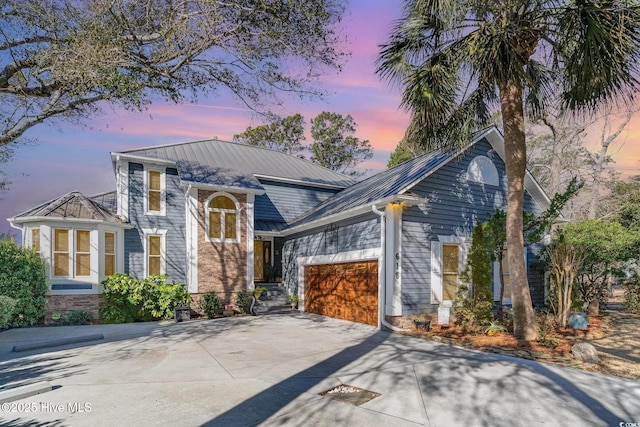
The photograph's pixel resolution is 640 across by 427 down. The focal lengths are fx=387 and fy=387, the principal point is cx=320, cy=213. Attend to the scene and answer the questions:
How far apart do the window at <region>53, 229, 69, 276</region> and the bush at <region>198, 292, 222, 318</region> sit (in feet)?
14.8

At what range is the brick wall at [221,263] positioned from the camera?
1427 cm

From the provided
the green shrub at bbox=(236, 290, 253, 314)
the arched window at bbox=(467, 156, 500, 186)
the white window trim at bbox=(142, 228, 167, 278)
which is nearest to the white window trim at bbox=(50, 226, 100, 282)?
the white window trim at bbox=(142, 228, 167, 278)

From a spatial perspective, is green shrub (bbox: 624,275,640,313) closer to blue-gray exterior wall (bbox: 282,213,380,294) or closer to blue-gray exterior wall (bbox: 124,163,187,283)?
blue-gray exterior wall (bbox: 282,213,380,294)

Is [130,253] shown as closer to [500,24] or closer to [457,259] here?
[457,259]

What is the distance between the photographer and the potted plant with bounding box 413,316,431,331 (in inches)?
416

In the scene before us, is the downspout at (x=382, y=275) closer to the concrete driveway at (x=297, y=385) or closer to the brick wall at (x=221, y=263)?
the concrete driveway at (x=297, y=385)

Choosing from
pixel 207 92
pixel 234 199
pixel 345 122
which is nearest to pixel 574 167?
pixel 345 122

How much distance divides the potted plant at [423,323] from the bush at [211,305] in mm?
7130

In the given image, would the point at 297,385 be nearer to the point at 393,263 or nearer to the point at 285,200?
the point at 393,263

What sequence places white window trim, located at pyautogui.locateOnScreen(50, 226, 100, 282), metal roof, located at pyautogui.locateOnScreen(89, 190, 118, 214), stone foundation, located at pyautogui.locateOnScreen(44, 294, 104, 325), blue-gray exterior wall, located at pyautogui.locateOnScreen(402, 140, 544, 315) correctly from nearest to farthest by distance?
blue-gray exterior wall, located at pyautogui.locateOnScreen(402, 140, 544, 315) < stone foundation, located at pyautogui.locateOnScreen(44, 294, 104, 325) < white window trim, located at pyautogui.locateOnScreen(50, 226, 100, 282) < metal roof, located at pyautogui.locateOnScreen(89, 190, 118, 214)

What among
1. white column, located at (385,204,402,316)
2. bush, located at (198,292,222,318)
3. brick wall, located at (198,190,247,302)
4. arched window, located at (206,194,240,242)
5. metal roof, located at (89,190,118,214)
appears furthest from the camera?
metal roof, located at (89,190,118,214)

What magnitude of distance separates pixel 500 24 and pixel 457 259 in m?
6.81

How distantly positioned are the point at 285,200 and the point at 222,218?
163 inches

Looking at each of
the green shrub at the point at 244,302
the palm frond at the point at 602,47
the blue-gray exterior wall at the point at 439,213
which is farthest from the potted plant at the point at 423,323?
the palm frond at the point at 602,47
